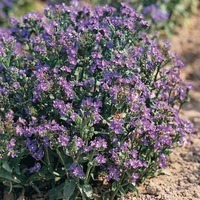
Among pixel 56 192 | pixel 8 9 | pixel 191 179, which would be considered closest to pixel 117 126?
pixel 56 192

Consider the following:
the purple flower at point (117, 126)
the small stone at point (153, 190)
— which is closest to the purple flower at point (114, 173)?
the purple flower at point (117, 126)

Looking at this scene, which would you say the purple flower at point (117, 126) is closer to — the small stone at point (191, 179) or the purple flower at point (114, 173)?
the purple flower at point (114, 173)

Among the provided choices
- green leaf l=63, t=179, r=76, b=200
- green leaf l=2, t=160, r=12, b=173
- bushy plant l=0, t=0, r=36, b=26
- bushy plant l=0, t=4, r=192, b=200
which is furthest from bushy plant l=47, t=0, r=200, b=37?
green leaf l=2, t=160, r=12, b=173

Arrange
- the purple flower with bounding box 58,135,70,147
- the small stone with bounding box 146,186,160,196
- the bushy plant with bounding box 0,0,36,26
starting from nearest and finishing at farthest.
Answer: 1. the purple flower with bounding box 58,135,70,147
2. the small stone with bounding box 146,186,160,196
3. the bushy plant with bounding box 0,0,36,26

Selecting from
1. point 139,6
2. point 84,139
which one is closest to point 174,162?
point 84,139

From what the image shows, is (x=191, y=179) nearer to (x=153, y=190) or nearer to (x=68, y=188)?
(x=153, y=190)

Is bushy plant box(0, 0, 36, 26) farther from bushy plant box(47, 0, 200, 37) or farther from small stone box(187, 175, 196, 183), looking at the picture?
small stone box(187, 175, 196, 183)

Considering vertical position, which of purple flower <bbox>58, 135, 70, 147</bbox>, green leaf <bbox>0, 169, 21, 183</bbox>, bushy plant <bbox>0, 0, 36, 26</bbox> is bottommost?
green leaf <bbox>0, 169, 21, 183</bbox>

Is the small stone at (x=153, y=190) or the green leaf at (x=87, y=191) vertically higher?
the small stone at (x=153, y=190)
